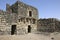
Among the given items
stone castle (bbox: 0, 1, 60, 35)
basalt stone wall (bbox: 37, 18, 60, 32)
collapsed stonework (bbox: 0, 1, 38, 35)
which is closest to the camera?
collapsed stonework (bbox: 0, 1, 38, 35)

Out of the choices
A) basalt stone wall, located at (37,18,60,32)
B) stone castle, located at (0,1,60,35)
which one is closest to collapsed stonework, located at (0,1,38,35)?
stone castle, located at (0,1,60,35)

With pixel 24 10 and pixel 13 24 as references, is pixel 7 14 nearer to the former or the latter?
pixel 13 24

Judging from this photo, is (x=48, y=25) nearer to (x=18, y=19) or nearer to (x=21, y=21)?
(x=21, y=21)

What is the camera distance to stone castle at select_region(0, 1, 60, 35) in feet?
53.4

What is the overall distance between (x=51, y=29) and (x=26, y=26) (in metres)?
4.96

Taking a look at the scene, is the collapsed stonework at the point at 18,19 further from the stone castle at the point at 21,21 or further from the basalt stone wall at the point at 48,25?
the basalt stone wall at the point at 48,25

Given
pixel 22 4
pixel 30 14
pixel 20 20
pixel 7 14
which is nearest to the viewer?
pixel 7 14

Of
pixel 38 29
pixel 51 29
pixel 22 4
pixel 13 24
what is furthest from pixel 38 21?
pixel 13 24

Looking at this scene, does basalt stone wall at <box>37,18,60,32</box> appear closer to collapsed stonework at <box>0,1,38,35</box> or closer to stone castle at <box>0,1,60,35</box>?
stone castle at <box>0,1,60,35</box>

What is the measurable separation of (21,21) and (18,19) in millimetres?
955

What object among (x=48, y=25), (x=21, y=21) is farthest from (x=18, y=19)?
(x=48, y=25)

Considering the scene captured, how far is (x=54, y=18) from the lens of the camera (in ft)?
71.7

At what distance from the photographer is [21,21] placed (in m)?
19.0

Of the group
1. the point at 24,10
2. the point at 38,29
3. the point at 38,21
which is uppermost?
the point at 24,10
